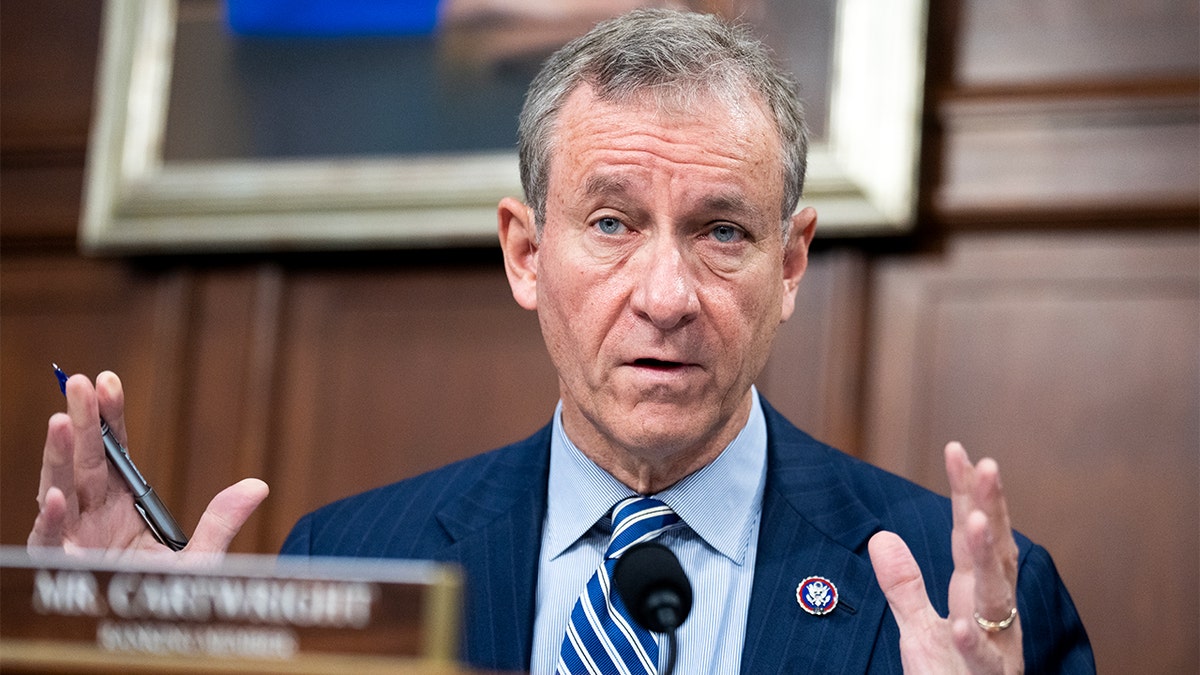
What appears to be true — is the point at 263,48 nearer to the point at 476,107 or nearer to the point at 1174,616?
the point at 476,107

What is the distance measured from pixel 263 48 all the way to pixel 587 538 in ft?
8.10

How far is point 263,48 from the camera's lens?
166 inches

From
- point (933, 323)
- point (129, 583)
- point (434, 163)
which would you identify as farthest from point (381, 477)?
point (129, 583)

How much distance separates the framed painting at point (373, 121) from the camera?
3602 mm

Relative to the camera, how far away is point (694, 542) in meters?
2.19

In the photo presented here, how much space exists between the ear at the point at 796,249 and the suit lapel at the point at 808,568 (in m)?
0.23

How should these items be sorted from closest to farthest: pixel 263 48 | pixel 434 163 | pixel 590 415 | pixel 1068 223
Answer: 1. pixel 590 415
2. pixel 1068 223
3. pixel 434 163
4. pixel 263 48

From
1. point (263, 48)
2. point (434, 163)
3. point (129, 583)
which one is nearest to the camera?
point (129, 583)

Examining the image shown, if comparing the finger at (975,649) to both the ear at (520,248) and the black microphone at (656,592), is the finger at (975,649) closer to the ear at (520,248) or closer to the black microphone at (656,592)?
the black microphone at (656,592)

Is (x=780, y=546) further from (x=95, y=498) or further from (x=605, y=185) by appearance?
(x=95, y=498)

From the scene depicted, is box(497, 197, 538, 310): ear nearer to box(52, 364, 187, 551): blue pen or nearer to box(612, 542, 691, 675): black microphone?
box(52, 364, 187, 551): blue pen

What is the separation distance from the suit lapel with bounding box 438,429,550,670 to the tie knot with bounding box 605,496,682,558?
157 millimetres

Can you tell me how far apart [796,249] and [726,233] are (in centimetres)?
27

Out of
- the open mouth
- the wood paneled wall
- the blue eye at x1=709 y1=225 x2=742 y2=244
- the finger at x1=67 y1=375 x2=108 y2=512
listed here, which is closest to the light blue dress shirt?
the open mouth
